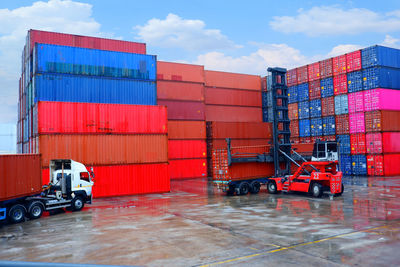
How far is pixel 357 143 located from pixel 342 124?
2649mm

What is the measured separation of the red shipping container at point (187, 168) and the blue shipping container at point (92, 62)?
13.1 meters

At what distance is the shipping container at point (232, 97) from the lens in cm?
4309

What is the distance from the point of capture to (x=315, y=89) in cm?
3900

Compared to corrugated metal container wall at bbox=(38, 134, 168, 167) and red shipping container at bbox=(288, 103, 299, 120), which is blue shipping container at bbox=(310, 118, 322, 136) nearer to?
red shipping container at bbox=(288, 103, 299, 120)

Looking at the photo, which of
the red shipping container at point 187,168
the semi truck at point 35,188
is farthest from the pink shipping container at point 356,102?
the semi truck at point 35,188

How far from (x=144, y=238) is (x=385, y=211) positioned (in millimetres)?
11157

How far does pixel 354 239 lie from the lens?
10375 mm

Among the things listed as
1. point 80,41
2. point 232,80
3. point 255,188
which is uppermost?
point 80,41

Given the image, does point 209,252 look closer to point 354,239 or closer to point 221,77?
point 354,239

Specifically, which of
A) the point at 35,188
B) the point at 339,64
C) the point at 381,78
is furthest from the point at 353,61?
the point at 35,188

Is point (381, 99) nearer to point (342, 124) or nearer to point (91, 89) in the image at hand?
point (342, 124)

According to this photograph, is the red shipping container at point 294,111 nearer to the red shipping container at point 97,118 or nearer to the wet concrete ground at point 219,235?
the red shipping container at point 97,118

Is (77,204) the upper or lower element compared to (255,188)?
upper

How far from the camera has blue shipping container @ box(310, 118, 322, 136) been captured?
3850cm
